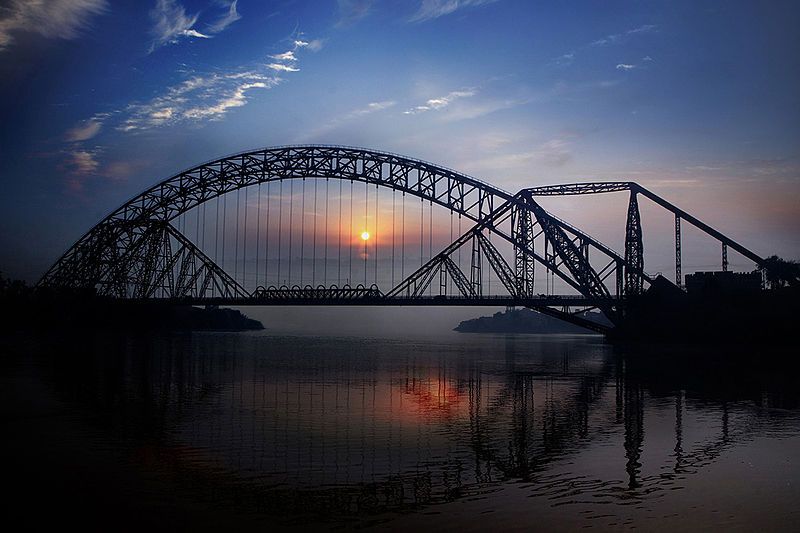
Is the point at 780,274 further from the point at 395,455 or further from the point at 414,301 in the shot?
the point at 395,455

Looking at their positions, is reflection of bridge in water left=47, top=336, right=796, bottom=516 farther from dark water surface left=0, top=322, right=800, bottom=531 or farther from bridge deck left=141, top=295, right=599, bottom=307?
bridge deck left=141, top=295, right=599, bottom=307

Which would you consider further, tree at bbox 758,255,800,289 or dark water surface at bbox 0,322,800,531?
tree at bbox 758,255,800,289

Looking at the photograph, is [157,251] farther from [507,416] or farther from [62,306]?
[507,416]

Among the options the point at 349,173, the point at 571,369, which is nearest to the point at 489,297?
A: the point at 349,173

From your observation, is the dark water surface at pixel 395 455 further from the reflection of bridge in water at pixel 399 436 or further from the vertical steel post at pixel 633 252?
the vertical steel post at pixel 633 252

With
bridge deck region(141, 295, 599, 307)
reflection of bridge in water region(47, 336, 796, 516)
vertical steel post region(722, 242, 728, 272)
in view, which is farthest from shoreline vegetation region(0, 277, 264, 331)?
vertical steel post region(722, 242, 728, 272)

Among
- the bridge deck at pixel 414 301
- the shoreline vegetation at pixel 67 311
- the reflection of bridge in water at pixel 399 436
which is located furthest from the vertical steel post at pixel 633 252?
the shoreline vegetation at pixel 67 311
